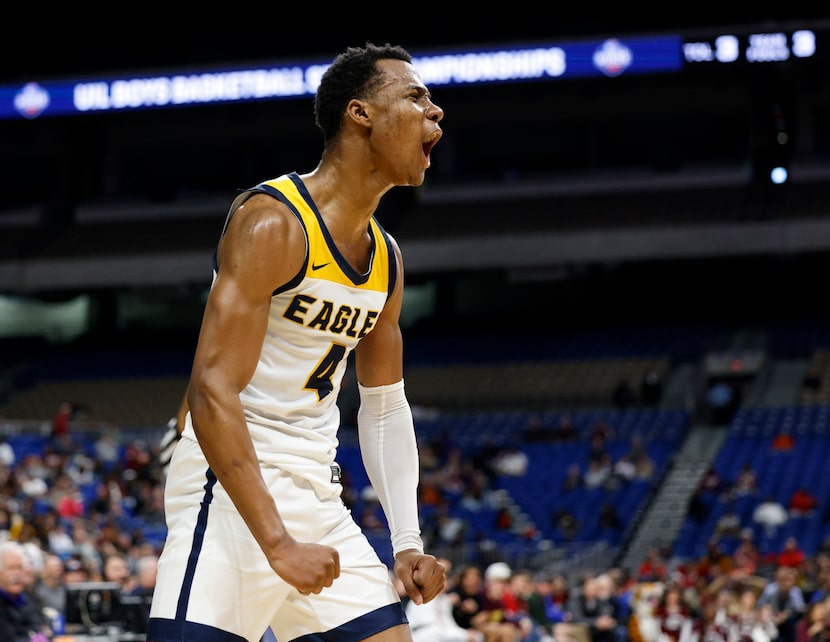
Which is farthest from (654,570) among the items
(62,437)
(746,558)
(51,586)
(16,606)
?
(62,437)

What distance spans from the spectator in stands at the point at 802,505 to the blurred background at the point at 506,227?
3.28 m

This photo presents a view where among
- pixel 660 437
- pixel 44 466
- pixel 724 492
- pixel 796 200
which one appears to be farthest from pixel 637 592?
pixel 796 200

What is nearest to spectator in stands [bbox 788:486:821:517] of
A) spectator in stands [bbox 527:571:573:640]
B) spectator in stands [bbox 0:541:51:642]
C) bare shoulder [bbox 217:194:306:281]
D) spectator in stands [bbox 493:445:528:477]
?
spectator in stands [bbox 527:571:573:640]

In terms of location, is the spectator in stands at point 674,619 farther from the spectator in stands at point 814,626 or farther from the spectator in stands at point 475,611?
the spectator in stands at point 475,611

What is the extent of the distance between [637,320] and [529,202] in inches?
150

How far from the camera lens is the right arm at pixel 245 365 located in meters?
2.59

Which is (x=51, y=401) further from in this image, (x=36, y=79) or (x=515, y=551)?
(x=515, y=551)

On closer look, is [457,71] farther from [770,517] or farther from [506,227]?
[770,517]

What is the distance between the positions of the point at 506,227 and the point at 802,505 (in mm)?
11964

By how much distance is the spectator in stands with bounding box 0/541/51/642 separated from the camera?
749 cm

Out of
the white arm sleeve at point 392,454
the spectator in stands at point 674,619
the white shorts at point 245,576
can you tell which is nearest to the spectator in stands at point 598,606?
the spectator in stands at point 674,619

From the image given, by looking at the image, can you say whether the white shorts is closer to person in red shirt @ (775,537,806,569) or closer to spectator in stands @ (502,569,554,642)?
spectator in stands @ (502,569,554,642)

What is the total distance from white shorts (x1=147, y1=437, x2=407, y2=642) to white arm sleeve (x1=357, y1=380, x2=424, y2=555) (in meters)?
0.24

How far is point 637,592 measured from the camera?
43.1 feet
